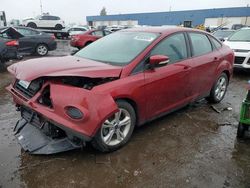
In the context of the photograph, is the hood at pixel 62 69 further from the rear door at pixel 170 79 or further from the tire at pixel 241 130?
the tire at pixel 241 130

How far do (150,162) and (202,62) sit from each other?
2314 millimetres

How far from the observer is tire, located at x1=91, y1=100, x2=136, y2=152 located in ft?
10.7

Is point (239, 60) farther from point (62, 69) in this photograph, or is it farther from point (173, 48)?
point (62, 69)

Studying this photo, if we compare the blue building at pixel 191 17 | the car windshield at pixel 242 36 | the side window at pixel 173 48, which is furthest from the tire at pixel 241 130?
the blue building at pixel 191 17

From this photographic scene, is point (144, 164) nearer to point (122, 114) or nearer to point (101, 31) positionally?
point (122, 114)

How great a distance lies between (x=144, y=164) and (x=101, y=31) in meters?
13.8

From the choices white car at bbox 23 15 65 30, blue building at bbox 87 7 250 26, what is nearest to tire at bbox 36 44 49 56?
white car at bbox 23 15 65 30

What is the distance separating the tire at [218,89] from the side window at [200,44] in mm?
767

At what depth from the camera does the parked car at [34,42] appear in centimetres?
1237

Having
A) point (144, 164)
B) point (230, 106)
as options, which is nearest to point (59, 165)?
point (144, 164)

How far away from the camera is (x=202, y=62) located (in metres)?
4.71

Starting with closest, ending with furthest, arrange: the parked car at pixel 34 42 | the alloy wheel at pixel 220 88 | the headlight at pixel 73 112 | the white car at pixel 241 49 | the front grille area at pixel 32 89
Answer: the headlight at pixel 73 112 < the front grille area at pixel 32 89 < the alloy wheel at pixel 220 88 < the white car at pixel 241 49 < the parked car at pixel 34 42

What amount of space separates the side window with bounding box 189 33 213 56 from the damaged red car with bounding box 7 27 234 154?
4cm

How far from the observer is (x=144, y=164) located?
10.6 feet
